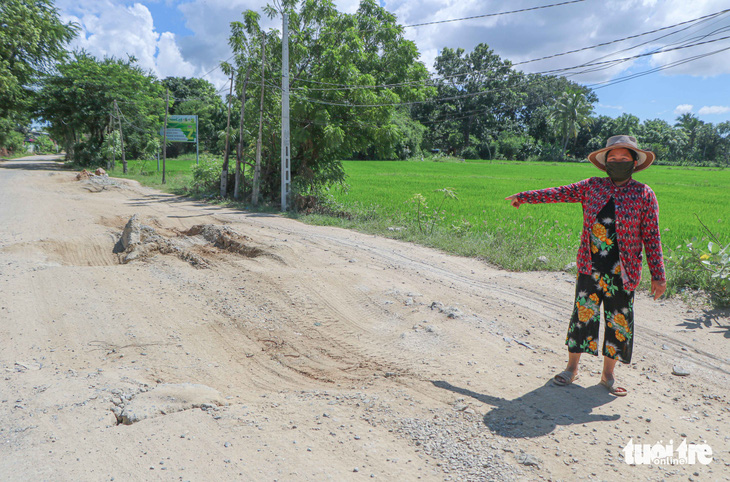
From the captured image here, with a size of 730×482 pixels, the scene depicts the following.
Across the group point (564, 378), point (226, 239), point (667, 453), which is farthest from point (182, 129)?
point (667, 453)

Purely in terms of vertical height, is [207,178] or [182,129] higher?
[182,129]

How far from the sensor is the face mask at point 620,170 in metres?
3.26

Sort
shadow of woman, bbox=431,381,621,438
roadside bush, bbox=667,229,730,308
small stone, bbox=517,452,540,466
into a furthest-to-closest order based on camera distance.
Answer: roadside bush, bbox=667,229,730,308 < shadow of woman, bbox=431,381,621,438 < small stone, bbox=517,452,540,466

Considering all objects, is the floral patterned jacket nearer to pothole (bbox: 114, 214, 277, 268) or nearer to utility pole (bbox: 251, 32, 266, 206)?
pothole (bbox: 114, 214, 277, 268)

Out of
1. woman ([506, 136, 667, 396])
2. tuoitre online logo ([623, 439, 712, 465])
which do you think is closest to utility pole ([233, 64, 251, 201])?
woman ([506, 136, 667, 396])

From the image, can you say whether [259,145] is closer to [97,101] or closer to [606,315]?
[606,315]

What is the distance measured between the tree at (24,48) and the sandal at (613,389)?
37.3m

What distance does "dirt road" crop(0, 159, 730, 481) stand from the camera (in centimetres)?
269

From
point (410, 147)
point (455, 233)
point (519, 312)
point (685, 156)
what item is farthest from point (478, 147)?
point (519, 312)

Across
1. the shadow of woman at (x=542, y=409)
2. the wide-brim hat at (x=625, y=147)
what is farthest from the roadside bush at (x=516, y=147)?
the shadow of woman at (x=542, y=409)

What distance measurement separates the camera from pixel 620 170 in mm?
3275

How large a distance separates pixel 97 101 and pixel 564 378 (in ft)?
124

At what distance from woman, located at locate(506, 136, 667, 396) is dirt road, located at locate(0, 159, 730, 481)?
45 centimetres

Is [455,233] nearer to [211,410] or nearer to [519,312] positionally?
[519,312]
